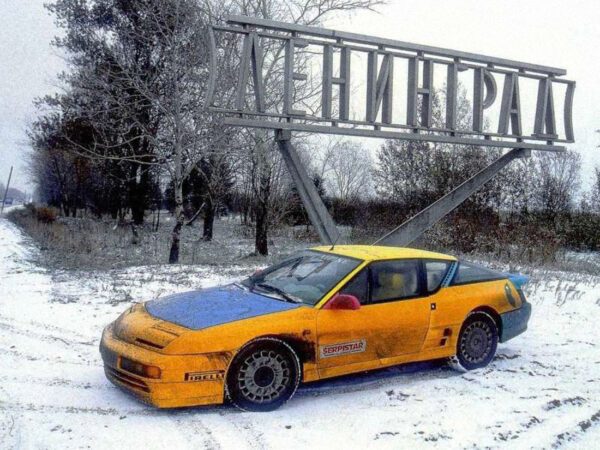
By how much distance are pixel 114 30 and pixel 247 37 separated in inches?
623

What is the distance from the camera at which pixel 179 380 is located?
14.6ft

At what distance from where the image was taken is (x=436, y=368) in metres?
6.21

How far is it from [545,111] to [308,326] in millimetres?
8598

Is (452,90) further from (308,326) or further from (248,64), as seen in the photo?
(308,326)

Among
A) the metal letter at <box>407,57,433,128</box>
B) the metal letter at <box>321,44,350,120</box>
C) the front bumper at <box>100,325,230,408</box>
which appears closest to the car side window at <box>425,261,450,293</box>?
the front bumper at <box>100,325,230,408</box>

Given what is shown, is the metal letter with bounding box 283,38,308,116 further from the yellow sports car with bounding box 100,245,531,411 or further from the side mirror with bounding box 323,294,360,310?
the side mirror with bounding box 323,294,360,310

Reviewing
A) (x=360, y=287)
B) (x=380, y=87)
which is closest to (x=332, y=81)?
(x=380, y=87)

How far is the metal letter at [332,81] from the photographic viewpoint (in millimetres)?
9195

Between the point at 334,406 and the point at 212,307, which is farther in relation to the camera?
the point at 212,307

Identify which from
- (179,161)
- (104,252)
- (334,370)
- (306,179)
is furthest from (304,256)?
(104,252)

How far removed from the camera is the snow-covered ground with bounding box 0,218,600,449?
420 centimetres

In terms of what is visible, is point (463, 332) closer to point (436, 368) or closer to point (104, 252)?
Result: point (436, 368)

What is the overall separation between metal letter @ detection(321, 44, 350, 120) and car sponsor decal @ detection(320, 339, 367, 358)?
16.0ft

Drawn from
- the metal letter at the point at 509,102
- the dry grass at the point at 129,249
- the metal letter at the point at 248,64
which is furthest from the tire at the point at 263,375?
the dry grass at the point at 129,249
